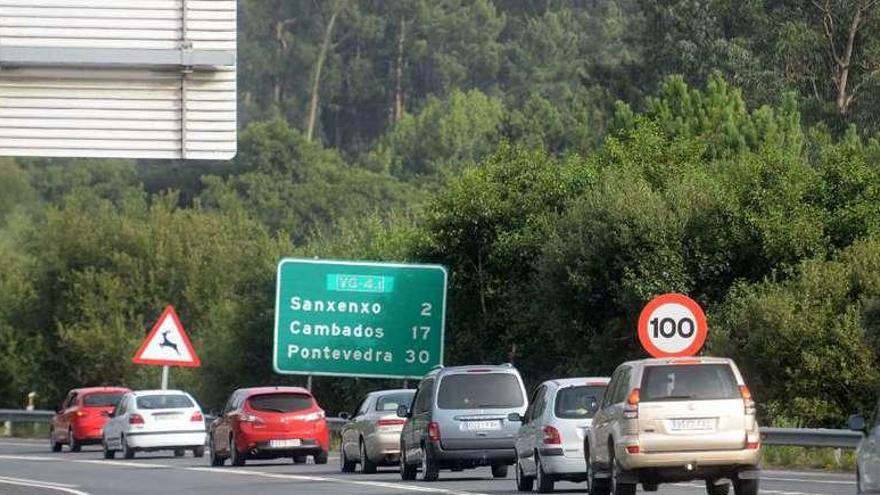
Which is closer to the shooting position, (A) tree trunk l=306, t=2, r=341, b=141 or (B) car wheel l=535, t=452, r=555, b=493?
(B) car wheel l=535, t=452, r=555, b=493

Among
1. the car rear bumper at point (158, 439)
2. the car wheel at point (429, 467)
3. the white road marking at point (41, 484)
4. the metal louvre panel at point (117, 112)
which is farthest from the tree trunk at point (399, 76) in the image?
the metal louvre panel at point (117, 112)

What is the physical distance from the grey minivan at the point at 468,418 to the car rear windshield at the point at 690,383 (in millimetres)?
7980

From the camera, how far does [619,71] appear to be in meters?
88.1

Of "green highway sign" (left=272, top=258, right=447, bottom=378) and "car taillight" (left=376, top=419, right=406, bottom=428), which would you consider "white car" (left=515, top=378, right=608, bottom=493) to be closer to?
"car taillight" (left=376, top=419, right=406, bottom=428)

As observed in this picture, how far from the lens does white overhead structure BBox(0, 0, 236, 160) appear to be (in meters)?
10.6

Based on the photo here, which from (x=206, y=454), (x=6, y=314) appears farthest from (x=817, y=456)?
(x=6, y=314)

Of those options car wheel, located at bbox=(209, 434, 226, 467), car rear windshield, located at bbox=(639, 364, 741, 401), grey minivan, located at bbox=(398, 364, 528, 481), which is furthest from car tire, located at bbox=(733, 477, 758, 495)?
car wheel, located at bbox=(209, 434, 226, 467)

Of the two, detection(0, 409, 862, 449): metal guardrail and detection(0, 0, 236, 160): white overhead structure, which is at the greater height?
detection(0, 0, 236, 160): white overhead structure

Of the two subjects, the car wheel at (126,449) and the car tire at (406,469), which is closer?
the car tire at (406,469)

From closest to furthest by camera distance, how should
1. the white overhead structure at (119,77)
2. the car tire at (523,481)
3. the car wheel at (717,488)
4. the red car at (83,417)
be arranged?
the white overhead structure at (119,77) < the car wheel at (717,488) < the car tire at (523,481) < the red car at (83,417)

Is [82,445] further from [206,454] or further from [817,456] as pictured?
[817,456]

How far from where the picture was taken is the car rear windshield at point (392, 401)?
3450 cm

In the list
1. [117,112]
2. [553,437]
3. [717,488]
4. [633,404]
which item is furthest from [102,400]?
[117,112]

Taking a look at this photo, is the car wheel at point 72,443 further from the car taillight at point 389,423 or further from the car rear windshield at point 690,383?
the car rear windshield at point 690,383
